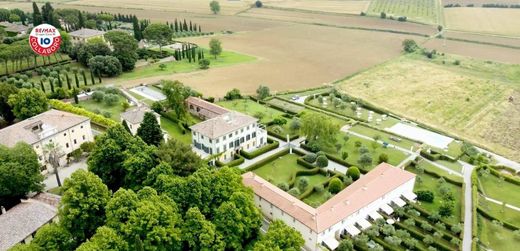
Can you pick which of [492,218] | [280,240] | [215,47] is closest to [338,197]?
[280,240]

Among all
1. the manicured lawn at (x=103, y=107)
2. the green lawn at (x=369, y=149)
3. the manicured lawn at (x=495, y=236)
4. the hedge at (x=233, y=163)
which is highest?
the manicured lawn at (x=103, y=107)

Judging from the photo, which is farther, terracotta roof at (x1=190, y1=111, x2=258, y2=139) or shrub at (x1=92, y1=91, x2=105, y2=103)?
shrub at (x1=92, y1=91, x2=105, y2=103)

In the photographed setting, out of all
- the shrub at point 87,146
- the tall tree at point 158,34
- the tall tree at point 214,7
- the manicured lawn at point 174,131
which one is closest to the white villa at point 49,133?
the shrub at point 87,146

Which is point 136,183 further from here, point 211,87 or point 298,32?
point 298,32

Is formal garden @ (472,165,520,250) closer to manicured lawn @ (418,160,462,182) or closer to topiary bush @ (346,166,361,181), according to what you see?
manicured lawn @ (418,160,462,182)

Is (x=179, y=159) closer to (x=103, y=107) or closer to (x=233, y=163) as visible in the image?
(x=233, y=163)

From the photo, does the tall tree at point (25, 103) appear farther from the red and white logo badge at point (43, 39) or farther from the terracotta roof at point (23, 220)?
the terracotta roof at point (23, 220)

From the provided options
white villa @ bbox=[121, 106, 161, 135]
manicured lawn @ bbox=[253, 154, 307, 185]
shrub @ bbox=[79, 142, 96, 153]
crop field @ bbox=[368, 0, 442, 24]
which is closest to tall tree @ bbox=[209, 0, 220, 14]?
crop field @ bbox=[368, 0, 442, 24]
